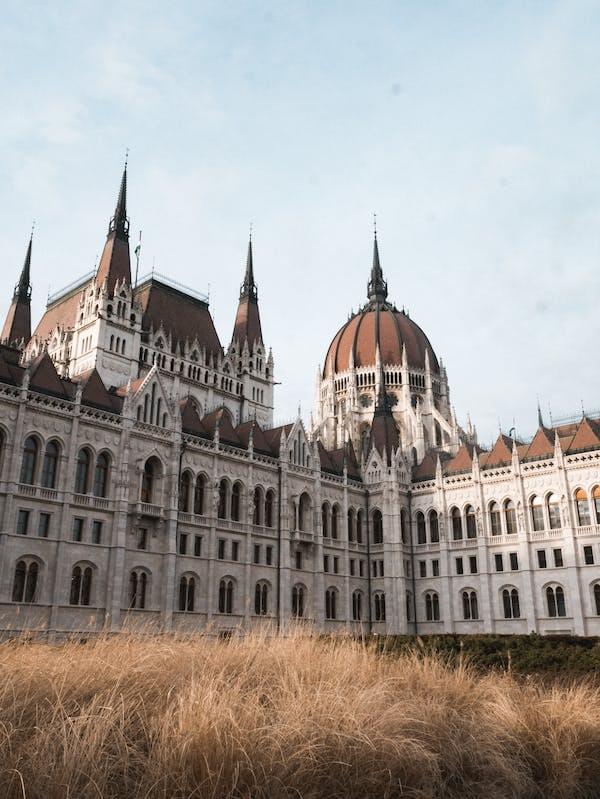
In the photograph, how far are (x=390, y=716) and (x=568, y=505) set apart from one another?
147 ft

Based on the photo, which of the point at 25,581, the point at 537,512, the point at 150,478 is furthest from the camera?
the point at 537,512

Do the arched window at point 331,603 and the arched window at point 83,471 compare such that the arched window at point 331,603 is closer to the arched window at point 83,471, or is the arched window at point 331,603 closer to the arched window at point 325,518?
the arched window at point 325,518

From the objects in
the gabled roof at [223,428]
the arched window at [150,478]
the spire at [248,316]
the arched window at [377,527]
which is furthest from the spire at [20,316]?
the arched window at [377,527]

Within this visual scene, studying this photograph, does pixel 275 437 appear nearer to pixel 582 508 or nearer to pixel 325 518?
pixel 325 518

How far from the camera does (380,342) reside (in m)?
90.4

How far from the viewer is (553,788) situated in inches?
395

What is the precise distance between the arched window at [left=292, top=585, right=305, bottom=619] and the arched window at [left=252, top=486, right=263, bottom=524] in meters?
5.89

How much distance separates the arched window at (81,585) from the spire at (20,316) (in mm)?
35530

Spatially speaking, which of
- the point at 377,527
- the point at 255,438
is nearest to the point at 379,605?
the point at 377,527

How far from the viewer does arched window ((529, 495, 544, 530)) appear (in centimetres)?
5206

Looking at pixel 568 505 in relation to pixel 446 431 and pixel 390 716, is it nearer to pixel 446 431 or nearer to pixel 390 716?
pixel 446 431

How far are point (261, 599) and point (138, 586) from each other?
33.3 ft

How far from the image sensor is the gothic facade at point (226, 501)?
125ft

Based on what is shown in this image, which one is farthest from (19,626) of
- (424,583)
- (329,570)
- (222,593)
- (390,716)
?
(424,583)
